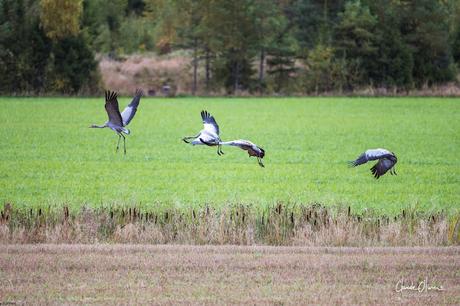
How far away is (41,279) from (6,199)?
8.98 m

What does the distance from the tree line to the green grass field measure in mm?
10042

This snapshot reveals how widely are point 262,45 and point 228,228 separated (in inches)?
2016

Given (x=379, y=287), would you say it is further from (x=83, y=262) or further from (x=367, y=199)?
(x=367, y=199)

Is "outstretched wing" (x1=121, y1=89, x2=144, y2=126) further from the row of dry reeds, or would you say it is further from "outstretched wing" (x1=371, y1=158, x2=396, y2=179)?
"outstretched wing" (x1=371, y1=158, x2=396, y2=179)

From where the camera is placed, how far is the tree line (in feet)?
196

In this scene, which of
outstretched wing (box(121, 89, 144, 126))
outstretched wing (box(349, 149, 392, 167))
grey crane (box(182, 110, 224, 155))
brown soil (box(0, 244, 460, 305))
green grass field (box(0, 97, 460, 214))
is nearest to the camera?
grey crane (box(182, 110, 224, 155))

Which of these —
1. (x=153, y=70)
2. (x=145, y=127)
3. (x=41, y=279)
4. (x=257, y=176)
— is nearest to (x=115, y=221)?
(x=41, y=279)

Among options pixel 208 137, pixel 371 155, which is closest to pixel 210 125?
pixel 208 137

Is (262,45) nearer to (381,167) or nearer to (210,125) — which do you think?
(381,167)

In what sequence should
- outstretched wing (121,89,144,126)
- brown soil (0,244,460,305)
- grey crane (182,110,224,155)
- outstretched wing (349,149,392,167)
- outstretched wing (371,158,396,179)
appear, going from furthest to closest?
outstretched wing (371,158,396,179) → outstretched wing (349,149,392,167) → outstretched wing (121,89,144,126) → brown soil (0,244,460,305) → grey crane (182,110,224,155)

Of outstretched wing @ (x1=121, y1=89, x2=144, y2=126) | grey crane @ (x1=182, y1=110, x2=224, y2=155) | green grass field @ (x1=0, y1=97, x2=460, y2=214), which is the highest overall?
outstretched wing @ (x1=121, y1=89, x2=144, y2=126)

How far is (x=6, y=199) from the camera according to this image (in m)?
17.9

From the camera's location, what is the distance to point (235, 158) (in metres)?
28.4

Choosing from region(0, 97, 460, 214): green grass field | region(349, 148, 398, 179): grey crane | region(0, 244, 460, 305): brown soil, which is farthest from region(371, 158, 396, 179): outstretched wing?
region(0, 97, 460, 214): green grass field
